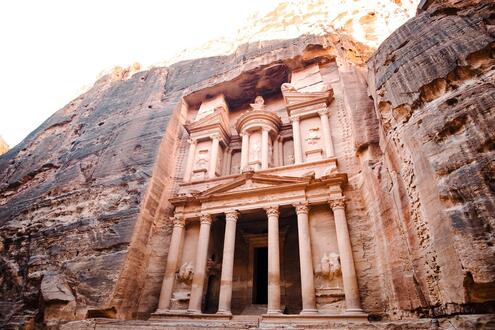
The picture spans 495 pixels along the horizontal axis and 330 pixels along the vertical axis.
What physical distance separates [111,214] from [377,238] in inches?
341

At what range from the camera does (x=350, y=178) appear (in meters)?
9.31

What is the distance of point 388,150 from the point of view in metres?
6.72

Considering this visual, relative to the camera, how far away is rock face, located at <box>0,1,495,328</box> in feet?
14.5

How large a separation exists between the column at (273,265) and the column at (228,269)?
123 cm

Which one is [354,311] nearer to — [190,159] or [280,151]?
[280,151]

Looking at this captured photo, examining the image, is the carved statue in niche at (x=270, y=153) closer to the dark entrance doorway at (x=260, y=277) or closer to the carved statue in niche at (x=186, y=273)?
the dark entrance doorway at (x=260, y=277)

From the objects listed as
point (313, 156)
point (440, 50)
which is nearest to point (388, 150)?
point (440, 50)

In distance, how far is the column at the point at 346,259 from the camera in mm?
7086

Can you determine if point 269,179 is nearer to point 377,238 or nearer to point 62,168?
point 377,238

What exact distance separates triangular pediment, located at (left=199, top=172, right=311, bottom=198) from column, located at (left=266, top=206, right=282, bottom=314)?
0.85 metres

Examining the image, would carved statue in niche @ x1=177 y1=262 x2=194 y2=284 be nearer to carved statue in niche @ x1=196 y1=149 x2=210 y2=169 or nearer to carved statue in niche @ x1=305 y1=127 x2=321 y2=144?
carved statue in niche @ x1=196 y1=149 x2=210 y2=169

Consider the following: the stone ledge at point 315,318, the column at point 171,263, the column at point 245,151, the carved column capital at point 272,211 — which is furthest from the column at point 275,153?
the stone ledge at point 315,318

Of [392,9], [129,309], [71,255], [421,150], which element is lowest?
[129,309]

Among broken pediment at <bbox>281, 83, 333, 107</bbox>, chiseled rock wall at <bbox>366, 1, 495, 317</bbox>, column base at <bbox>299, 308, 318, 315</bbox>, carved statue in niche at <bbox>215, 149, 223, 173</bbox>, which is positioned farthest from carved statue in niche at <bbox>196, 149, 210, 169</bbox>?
chiseled rock wall at <bbox>366, 1, 495, 317</bbox>
